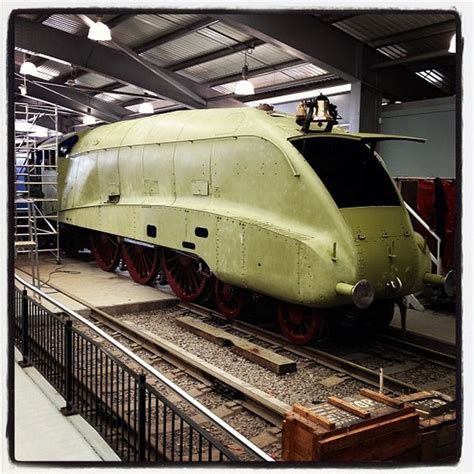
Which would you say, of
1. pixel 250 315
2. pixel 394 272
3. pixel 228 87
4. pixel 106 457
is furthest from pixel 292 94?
pixel 106 457

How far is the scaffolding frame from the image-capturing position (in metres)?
5.80

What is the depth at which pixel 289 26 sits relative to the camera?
3502mm

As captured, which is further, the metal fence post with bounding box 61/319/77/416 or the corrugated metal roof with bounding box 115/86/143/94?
the corrugated metal roof with bounding box 115/86/143/94

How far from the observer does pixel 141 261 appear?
329 inches

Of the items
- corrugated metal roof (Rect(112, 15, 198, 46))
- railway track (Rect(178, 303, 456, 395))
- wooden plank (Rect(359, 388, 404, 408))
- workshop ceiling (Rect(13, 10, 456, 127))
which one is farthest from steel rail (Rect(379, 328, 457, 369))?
corrugated metal roof (Rect(112, 15, 198, 46))

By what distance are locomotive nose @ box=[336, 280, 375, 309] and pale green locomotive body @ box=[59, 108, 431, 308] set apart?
56mm

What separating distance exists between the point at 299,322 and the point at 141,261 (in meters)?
3.43

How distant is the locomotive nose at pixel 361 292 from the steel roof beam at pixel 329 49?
153 cm

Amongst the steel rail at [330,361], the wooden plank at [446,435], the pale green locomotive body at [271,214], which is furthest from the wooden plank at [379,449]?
the pale green locomotive body at [271,214]

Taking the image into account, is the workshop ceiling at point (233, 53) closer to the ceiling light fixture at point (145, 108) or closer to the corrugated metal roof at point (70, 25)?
the corrugated metal roof at point (70, 25)

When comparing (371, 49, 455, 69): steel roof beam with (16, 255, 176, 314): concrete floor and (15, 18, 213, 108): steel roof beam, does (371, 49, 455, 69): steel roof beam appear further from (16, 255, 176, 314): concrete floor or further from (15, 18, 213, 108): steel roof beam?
(16, 255, 176, 314): concrete floor

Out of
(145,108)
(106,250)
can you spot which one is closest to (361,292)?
(145,108)

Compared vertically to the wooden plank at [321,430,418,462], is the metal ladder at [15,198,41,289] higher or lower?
higher

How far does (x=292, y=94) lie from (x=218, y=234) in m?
1.59
